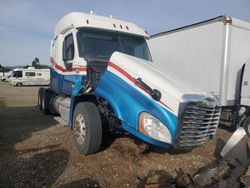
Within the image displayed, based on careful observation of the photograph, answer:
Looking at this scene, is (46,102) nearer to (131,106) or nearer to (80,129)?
(80,129)

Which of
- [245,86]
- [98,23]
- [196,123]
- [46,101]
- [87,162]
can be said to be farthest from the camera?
[46,101]

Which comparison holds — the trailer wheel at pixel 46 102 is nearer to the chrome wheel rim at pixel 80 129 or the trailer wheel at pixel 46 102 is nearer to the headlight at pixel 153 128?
the chrome wheel rim at pixel 80 129

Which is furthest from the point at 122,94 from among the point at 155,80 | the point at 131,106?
the point at 155,80

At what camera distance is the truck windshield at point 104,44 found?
18.8 feet

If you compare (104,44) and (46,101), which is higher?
(104,44)

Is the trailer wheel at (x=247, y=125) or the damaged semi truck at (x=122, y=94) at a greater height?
the damaged semi truck at (x=122, y=94)

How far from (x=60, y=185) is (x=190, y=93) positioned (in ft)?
8.01

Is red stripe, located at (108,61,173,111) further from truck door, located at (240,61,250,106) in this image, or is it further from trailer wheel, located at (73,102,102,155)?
truck door, located at (240,61,250,106)

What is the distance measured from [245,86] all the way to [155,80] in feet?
15.8

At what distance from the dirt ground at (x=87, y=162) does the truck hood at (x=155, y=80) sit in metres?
1.37

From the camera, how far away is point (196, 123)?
3.99 metres

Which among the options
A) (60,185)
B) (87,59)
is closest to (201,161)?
(60,185)

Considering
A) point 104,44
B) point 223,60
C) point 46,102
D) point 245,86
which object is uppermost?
point 104,44

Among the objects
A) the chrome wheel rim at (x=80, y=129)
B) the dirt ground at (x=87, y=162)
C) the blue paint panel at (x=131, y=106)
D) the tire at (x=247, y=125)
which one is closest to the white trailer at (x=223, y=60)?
the tire at (x=247, y=125)
